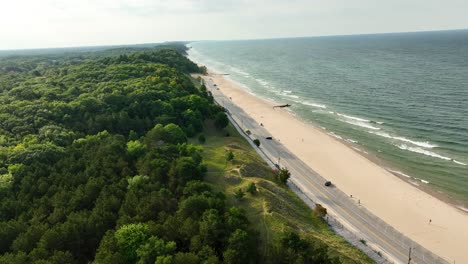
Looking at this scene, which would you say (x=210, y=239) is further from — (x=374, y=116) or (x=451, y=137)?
(x=374, y=116)

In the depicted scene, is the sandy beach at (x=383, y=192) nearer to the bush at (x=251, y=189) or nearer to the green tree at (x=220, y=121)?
the green tree at (x=220, y=121)

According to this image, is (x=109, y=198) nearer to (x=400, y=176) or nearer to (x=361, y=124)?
(x=400, y=176)

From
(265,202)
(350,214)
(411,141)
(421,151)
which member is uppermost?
(265,202)

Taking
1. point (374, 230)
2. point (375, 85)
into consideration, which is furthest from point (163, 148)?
point (375, 85)

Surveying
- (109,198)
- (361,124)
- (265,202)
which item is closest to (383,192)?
(265,202)

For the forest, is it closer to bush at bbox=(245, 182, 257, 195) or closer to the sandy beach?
bush at bbox=(245, 182, 257, 195)

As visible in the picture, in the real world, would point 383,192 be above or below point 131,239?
below
